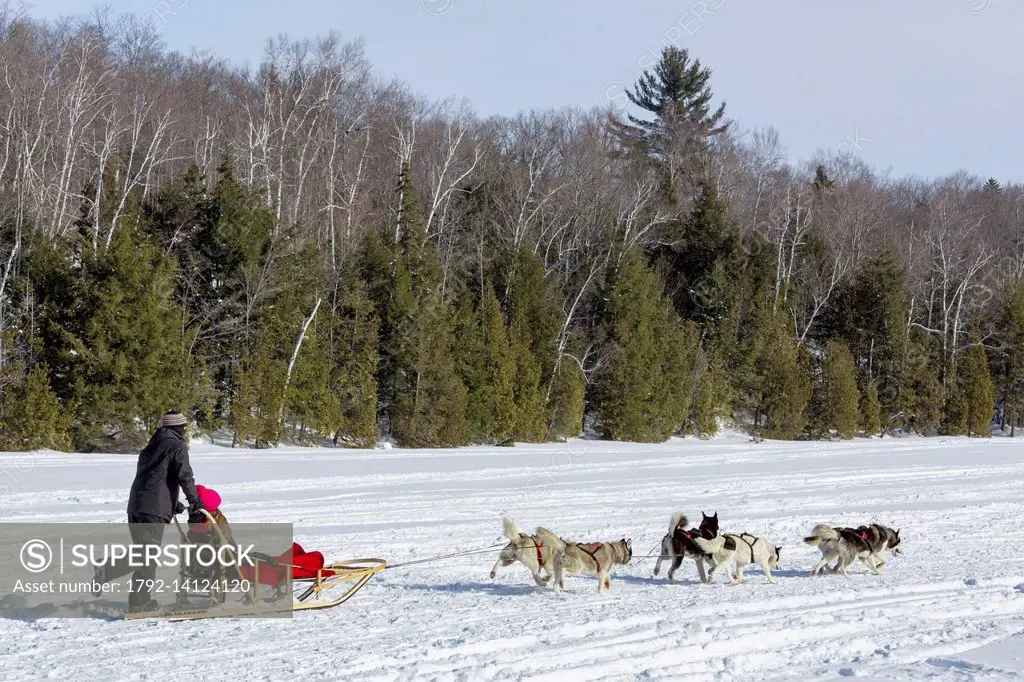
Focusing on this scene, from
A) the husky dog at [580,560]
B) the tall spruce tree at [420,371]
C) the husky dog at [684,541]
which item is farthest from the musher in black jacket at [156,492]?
the tall spruce tree at [420,371]

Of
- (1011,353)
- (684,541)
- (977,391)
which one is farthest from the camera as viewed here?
(1011,353)

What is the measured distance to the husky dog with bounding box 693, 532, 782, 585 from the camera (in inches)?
378

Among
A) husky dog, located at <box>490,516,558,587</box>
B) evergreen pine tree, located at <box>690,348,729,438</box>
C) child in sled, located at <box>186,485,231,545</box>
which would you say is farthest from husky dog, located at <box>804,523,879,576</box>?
evergreen pine tree, located at <box>690,348,729,438</box>

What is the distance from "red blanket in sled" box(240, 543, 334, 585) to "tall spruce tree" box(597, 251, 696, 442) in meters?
30.0

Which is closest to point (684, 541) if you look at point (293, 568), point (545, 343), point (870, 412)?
point (293, 568)

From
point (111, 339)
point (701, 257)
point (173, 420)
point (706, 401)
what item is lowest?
point (173, 420)

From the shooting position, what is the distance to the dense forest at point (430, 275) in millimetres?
26641

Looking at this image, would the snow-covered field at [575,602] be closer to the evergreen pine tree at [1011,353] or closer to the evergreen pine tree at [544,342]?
the evergreen pine tree at [544,342]

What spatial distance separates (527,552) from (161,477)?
10.9ft

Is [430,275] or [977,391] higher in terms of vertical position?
[430,275]

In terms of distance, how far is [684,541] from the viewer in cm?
970

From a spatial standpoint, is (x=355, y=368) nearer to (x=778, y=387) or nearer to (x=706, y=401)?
(x=706, y=401)

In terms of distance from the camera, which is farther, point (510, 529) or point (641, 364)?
point (641, 364)

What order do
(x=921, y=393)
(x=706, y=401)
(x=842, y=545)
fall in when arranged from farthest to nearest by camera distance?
(x=921, y=393) → (x=706, y=401) → (x=842, y=545)
